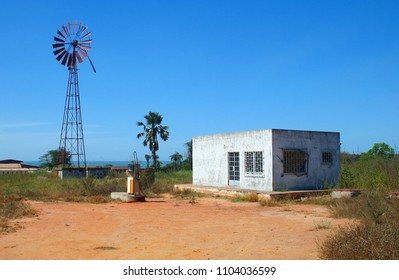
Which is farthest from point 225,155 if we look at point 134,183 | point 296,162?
point 134,183

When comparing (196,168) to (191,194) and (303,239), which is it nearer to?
(191,194)

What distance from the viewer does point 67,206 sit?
16547 millimetres

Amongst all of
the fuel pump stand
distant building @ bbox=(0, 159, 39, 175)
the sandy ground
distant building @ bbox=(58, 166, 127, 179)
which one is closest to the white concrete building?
the sandy ground

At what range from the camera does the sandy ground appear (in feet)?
25.0

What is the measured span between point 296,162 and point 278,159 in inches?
49.0

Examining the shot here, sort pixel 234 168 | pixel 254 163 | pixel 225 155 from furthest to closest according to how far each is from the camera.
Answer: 1. pixel 225 155
2. pixel 234 168
3. pixel 254 163

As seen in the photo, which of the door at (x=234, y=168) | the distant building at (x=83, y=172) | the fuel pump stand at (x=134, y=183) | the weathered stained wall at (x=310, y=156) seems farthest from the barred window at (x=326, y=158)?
the distant building at (x=83, y=172)

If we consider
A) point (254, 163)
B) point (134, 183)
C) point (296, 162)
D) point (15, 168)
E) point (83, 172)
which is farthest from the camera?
point (15, 168)

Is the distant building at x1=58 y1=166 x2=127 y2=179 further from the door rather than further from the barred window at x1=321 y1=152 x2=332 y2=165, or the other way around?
the barred window at x1=321 y1=152 x2=332 y2=165

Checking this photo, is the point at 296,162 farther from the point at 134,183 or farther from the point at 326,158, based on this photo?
the point at 134,183

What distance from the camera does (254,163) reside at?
2047cm

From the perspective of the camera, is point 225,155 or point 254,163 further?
point 225,155
